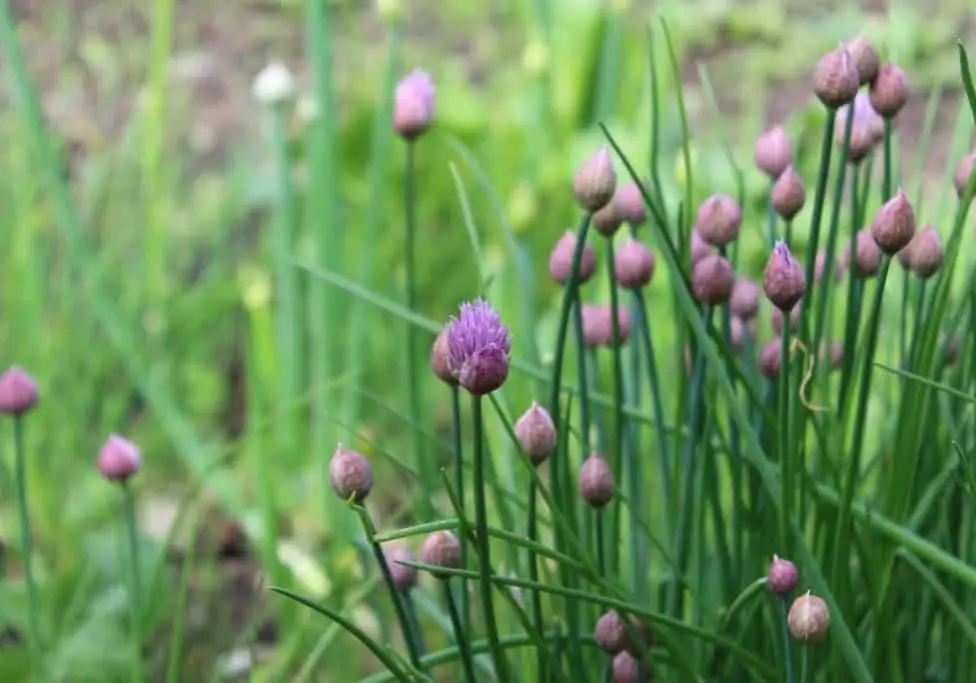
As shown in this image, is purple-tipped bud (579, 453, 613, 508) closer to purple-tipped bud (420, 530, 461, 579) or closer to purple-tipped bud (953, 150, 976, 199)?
purple-tipped bud (420, 530, 461, 579)

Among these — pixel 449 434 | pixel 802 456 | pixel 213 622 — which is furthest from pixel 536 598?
pixel 449 434

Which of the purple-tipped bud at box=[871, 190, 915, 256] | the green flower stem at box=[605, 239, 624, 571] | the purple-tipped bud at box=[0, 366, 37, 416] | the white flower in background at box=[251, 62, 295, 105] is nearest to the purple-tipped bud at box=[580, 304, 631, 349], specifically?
the green flower stem at box=[605, 239, 624, 571]

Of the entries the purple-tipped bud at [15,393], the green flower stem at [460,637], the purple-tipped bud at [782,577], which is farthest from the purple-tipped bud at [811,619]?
the purple-tipped bud at [15,393]

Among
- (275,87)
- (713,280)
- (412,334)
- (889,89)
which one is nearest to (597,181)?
(713,280)

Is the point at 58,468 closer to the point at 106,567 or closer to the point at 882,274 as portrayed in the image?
the point at 106,567

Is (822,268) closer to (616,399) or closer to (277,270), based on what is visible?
(616,399)

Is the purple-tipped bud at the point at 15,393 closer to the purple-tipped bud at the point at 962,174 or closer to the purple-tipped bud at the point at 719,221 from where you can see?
the purple-tipped bud at the point at 719,221

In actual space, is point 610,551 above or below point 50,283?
above

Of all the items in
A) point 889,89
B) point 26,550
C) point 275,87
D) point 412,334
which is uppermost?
point 889,89
